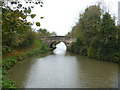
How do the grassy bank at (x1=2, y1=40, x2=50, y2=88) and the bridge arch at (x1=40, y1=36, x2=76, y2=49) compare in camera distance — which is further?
the bridge arch at (x1=40, y1=36, x2=76, y2=49)

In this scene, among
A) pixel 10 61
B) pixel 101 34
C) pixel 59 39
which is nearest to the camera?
pixel 10 61

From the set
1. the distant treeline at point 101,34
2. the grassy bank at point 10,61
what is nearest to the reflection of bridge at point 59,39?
the grassy bank at point 10,61

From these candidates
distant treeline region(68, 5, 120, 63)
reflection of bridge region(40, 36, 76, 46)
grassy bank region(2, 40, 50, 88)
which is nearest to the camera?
grassy bank region(2, 40, 50, 88)

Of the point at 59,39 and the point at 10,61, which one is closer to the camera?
the point at 10,61

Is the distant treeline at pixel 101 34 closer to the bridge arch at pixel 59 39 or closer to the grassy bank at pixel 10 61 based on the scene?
the grassy bank at pixel 10 61

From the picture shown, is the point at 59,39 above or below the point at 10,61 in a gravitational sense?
above

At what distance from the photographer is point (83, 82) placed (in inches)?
453

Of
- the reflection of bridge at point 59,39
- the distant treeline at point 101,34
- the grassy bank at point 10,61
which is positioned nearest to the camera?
the grassy bank at point 10,61

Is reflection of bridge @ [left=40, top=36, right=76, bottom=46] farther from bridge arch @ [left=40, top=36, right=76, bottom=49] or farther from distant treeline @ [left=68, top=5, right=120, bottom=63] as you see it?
distant treeline @ [left=68, top=5, right=120, bottom=63]

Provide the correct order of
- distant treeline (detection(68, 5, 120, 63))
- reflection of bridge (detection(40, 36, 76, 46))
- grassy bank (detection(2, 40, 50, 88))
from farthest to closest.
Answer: reflection of bridge (detection(40, 36, 76, 46)), distant treeline (detection(68, 5, 120, 63)), grassy bank (detection(2, 40, 50, 88))

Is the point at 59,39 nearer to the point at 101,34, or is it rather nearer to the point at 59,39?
the point at 59,39

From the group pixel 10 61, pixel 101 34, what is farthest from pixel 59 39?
pixel 10 61

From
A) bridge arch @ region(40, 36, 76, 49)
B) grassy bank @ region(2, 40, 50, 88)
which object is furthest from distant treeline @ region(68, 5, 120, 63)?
bridge arch @ region(40, 36, 76, 49)

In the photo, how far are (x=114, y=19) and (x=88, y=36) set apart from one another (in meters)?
5.87
